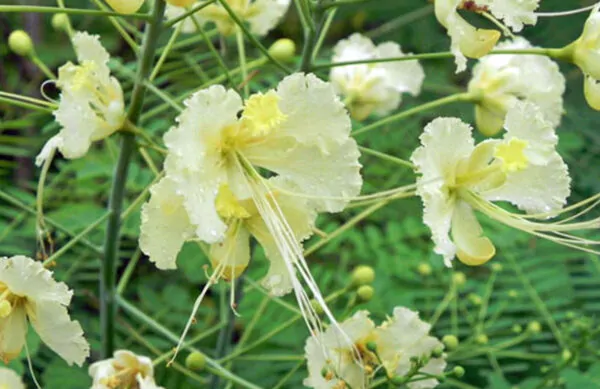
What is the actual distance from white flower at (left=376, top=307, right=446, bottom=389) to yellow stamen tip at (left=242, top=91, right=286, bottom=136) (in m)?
0.36

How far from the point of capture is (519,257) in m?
1.75

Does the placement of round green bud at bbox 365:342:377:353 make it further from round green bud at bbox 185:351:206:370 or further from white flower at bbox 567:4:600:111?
white flower at bbox 567:4:600:111

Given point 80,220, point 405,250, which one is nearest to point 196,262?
point 80,220

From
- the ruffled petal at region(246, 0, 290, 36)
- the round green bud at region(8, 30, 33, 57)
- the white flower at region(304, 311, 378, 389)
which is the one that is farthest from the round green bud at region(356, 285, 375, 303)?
the round green bud at region(8, 30, 33, 57)

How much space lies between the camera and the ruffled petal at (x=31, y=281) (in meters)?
0.99

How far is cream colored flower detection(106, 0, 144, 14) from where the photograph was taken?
0.97m

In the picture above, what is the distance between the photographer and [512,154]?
1031 millimetres

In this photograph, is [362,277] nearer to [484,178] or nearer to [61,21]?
[484,178]

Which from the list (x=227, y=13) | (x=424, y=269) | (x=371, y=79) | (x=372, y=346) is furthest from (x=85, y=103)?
(x=424, y=269)

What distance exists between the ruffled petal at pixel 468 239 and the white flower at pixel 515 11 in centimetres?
22

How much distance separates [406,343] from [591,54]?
1.43ft

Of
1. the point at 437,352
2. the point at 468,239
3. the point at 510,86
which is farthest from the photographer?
the point at 510,86

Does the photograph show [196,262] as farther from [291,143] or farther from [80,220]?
[291,143]

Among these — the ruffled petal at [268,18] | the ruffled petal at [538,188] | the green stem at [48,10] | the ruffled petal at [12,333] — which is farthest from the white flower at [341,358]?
the ruffled petal at [268,18]
